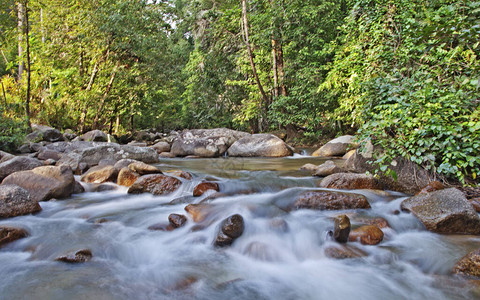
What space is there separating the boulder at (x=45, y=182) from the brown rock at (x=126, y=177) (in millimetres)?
863

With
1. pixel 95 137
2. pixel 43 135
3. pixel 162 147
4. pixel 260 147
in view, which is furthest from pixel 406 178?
pixel 43 135

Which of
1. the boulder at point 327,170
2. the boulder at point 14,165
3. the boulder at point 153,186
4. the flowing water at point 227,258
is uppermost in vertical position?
the boulder at point 14,165

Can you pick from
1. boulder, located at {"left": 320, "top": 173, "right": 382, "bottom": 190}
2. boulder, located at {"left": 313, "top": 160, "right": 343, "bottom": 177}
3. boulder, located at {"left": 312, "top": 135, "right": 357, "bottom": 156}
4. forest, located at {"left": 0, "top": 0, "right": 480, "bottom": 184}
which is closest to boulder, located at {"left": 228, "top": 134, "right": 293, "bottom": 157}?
boulder, located at {"left": 312, "top": 135, "right": 357, "bottom": 156}

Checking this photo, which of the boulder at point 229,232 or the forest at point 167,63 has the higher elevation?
the forest at point 167,63

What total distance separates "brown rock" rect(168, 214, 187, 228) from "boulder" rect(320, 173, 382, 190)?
2662 mm

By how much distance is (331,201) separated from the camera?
4117 millimetres

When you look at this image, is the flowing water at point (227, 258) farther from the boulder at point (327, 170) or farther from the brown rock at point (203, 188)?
the boulder at point (327, 170)

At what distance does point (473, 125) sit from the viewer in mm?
3631

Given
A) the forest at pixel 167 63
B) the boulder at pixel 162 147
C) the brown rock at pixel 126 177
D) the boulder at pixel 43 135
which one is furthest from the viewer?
the boulder at pixel 162 147

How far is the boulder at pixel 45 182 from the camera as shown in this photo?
4.66 metres

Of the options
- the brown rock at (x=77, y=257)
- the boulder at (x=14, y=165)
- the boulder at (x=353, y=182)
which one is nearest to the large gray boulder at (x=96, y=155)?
the boulder at (x=14, y=165)

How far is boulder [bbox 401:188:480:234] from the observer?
129 inches

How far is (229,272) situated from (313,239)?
1137 millimetres

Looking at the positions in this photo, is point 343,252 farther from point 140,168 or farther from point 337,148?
point 337,148
